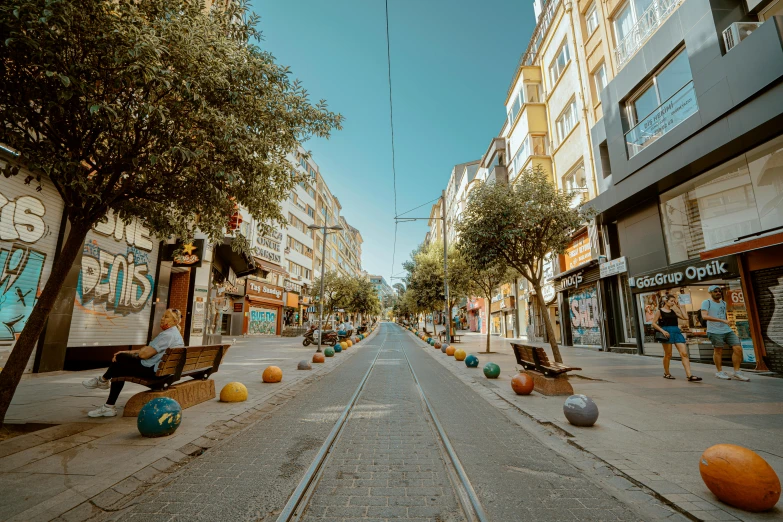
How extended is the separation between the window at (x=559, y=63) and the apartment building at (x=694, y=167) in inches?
174

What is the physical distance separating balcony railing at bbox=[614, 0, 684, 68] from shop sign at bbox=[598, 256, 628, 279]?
7880 millimetres

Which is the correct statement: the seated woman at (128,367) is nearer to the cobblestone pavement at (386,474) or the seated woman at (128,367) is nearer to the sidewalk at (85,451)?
the sidewalk at (85,451)

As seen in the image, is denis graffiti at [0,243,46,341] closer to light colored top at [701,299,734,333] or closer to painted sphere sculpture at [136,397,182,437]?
painted sphere sculpture at [136,397,182,437]

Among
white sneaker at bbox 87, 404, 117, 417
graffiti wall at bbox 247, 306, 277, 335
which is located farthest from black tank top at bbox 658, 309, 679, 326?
graffiti wall at bbox 247, 306, 277, 335

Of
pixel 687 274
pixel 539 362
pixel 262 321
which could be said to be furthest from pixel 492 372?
pixel 262 321

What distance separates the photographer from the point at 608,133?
1569cm

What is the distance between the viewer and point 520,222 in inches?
405

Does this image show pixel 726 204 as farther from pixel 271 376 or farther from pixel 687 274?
pixel 271 376

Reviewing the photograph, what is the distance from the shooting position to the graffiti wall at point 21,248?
8.38 meters

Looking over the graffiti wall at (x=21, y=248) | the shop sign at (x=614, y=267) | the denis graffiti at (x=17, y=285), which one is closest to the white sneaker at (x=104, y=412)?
the denis graffiti at (x=17, y=285)

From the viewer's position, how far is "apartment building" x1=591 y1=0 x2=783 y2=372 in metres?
9.27

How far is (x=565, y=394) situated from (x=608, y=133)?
12.7 m

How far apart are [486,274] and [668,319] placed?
8.37 metres

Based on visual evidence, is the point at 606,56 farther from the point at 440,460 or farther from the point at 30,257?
the point at 30,257
